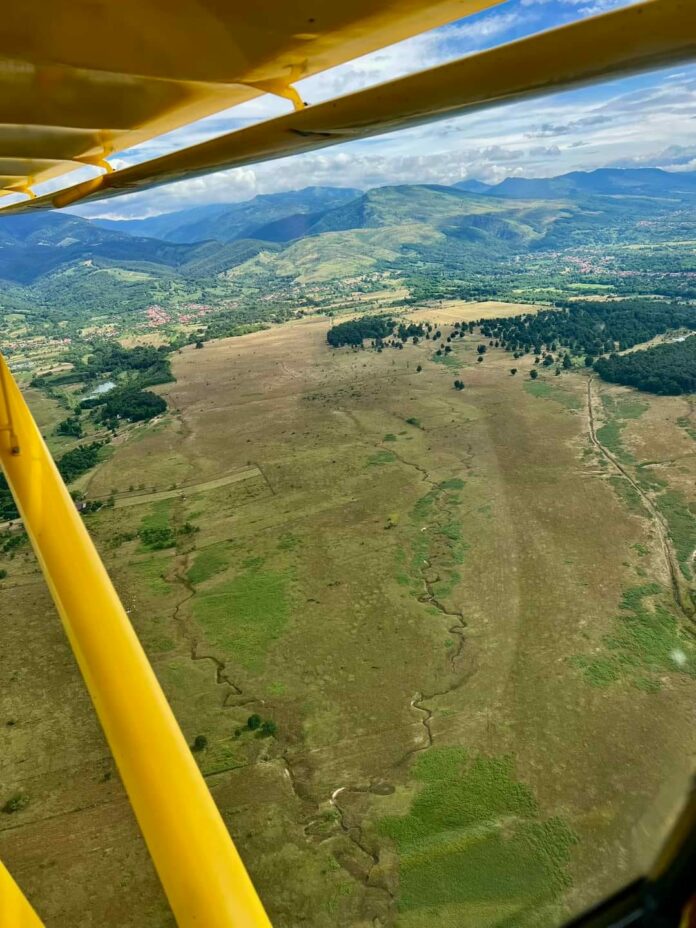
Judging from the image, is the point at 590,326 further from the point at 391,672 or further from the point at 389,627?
the point at 391,672

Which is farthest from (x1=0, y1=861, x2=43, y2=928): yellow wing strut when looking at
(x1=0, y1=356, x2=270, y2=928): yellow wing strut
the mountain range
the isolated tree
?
the mountain range

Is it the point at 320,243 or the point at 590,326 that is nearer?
the point at 590,326

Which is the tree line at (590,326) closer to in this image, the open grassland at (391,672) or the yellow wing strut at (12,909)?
the open grassland at (391,672)

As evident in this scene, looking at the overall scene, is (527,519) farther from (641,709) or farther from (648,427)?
(648,427)

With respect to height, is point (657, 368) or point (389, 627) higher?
point (389, 627)

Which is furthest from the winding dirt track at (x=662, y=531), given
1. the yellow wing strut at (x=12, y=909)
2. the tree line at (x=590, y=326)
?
the tree line at (x=590, y=326)

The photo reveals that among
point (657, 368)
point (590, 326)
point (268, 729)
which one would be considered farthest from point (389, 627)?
point (590, 326)
